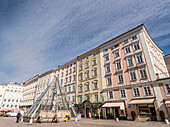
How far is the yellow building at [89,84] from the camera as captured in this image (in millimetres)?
31500

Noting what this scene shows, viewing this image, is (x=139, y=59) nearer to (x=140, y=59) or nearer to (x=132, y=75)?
(x=140, y=59)

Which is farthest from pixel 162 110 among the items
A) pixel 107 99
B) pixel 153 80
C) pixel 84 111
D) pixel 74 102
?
pixel 74 102

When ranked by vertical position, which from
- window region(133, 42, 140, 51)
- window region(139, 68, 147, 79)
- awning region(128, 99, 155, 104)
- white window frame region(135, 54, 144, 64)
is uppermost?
window region(133, 42, 140, 51)

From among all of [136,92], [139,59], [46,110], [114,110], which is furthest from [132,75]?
[46,110]

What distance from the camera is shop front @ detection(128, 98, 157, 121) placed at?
2119cm

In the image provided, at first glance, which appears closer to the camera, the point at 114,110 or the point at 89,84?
the point at 114,110

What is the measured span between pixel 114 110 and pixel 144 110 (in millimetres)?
6644

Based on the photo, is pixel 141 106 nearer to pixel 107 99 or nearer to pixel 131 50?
pixel 107 99

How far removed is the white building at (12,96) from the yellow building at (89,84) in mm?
52318

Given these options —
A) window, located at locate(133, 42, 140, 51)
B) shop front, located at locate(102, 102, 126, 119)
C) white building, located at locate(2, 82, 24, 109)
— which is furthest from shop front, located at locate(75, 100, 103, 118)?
white building, located at locate(2, 82, 24, 109)

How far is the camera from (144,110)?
73.3 feet

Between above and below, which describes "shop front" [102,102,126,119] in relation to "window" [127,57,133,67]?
below

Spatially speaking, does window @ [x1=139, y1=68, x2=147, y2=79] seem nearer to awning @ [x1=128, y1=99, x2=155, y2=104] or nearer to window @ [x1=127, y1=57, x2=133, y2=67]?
window @ [x1=127, y1=57, x2=133, y2=67]

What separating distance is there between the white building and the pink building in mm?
62798
